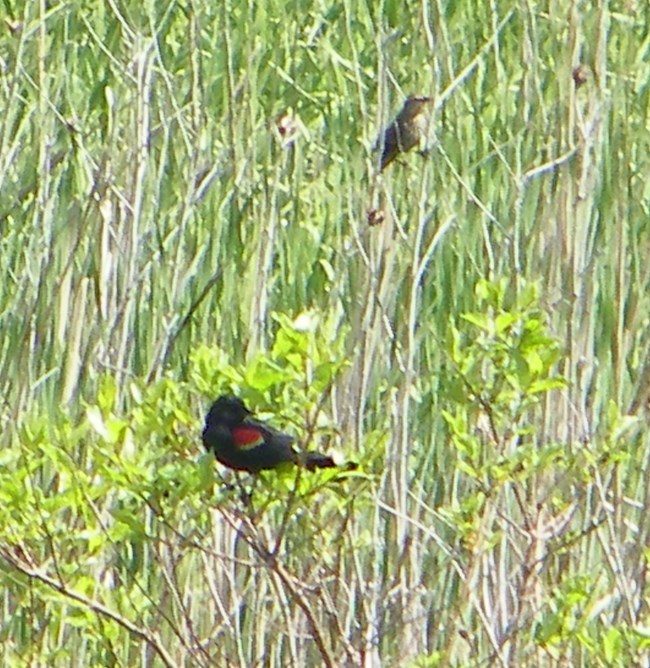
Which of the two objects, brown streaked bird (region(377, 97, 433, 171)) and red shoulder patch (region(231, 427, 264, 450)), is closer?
red shoulder patch (region(231, 427, 264, 450))

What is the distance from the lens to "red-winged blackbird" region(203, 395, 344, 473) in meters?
2.08

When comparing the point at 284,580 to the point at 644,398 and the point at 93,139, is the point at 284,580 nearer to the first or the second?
the point at 644,398

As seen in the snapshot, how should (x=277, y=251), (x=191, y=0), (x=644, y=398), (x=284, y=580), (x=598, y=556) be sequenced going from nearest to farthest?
(x=284, y=580), (x=644, y=398), (x=191, y=0), (x=598, y=556), (x=277, y=251)

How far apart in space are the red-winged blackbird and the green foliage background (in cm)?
21

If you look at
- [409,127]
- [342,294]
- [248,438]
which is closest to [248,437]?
[248,438]

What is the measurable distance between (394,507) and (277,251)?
87 centimetres

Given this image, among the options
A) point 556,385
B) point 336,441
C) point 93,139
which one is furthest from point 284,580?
point 93,139

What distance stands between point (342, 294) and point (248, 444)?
49.2 inches

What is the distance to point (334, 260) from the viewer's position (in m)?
3.55

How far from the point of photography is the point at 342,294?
10.9 ft

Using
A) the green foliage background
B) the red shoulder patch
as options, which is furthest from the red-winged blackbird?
the green foliage background

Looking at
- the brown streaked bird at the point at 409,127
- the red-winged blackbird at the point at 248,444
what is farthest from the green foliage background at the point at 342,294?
the red-winged blackbird at the point at 248,444

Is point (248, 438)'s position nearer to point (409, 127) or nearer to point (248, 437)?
point (248, 437)

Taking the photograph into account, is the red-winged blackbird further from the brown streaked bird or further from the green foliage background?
the brown streaked bird
